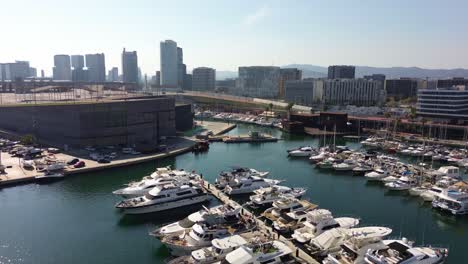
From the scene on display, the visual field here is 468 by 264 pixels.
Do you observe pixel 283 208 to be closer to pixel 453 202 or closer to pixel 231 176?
pixel 231 176

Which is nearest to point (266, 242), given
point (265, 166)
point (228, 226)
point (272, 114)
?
point (228, 226)

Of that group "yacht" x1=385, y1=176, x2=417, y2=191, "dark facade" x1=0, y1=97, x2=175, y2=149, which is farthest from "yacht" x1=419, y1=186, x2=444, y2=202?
"dark facade" x1=0, y1=97, x2=175, y2=149

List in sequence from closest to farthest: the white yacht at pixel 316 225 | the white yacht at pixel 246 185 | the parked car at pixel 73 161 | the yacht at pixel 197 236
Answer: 1. the yacht at pixel 197 236
2. the white yacht at pixel 316 225
3. the white yacht at pixel 246 185
4. the parked car at pixel 73 161

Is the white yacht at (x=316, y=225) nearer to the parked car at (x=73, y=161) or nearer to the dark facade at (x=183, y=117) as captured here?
the parked car at (x=73, y=161)

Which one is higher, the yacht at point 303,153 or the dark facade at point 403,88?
the dark facade at point 403,88

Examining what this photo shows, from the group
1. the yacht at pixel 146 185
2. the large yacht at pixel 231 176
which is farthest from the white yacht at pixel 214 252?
the large yacht at pixel 231 176

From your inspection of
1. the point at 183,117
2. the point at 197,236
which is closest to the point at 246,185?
the point at 197,236

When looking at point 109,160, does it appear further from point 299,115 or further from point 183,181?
point 299,115
